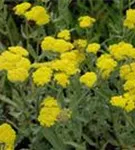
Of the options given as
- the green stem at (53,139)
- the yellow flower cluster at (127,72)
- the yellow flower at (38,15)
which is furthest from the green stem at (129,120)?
the yellow flower at (38,15)

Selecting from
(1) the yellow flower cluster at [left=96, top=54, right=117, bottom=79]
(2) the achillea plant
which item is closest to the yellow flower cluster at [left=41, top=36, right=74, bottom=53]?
(2) the achillea plant

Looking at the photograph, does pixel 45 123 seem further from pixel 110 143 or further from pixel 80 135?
pixel 110 143

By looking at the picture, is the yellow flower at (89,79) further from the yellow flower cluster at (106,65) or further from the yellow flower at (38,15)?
the yellow flower at (38,15)

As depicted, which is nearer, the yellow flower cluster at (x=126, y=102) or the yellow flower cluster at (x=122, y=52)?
the yellow flower cluster at (x=126, y=102)

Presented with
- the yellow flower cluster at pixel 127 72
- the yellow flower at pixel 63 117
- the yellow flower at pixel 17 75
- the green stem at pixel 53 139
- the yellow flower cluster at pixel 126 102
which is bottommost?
the green stem at pixel 53 139

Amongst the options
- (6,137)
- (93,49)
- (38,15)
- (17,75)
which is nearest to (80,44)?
(93,49)

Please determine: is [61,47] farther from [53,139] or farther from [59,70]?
[53,139]

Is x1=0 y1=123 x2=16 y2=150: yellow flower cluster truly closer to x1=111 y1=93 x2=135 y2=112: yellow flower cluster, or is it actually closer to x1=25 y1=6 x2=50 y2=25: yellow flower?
x1=111 y1=93 x2=135 y2=112: yellow flower cluster
